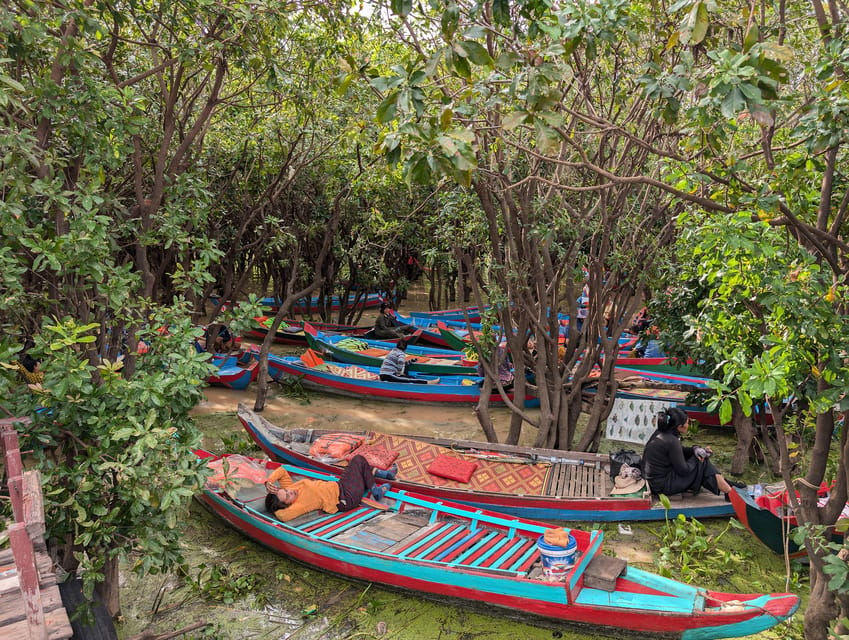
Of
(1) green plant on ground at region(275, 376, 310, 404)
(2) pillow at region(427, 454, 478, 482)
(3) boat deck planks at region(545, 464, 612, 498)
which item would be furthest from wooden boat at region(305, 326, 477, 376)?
(3) boat deck planks at region(545, 464, 612, 498)

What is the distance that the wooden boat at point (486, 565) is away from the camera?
4.71m

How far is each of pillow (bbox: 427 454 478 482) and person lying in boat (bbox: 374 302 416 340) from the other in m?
7.59

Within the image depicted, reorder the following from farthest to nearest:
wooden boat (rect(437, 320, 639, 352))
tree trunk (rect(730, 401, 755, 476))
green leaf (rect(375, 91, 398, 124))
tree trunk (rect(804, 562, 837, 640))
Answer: wooden boat (rect(437, 320, 639, 352)), tree trunk (rect(730, 401, 755, 476)), tree trunk (rect(804, 562, 837, 640)), green leaf (rect(375, 91, 398, 124))

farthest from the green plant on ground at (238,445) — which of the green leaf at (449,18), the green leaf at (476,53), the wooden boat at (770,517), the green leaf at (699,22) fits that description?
the green leaf at (699,22)

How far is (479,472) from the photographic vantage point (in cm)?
765

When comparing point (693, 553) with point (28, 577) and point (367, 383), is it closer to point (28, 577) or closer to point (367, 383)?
point (28, 577)

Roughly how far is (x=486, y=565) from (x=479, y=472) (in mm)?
2239

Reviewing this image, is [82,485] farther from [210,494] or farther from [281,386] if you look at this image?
[281,386]

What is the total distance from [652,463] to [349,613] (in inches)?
141

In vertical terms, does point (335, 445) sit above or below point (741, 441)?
below

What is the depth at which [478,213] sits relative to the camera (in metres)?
7.59

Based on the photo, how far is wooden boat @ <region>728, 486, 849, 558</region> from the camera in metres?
5.80

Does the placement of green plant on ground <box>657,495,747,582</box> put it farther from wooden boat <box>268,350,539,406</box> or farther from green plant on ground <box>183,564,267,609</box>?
wooden boat <box>268,350,539,406</box>

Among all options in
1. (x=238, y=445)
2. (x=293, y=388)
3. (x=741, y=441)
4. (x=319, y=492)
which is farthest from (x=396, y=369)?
(x=741, y=441)
